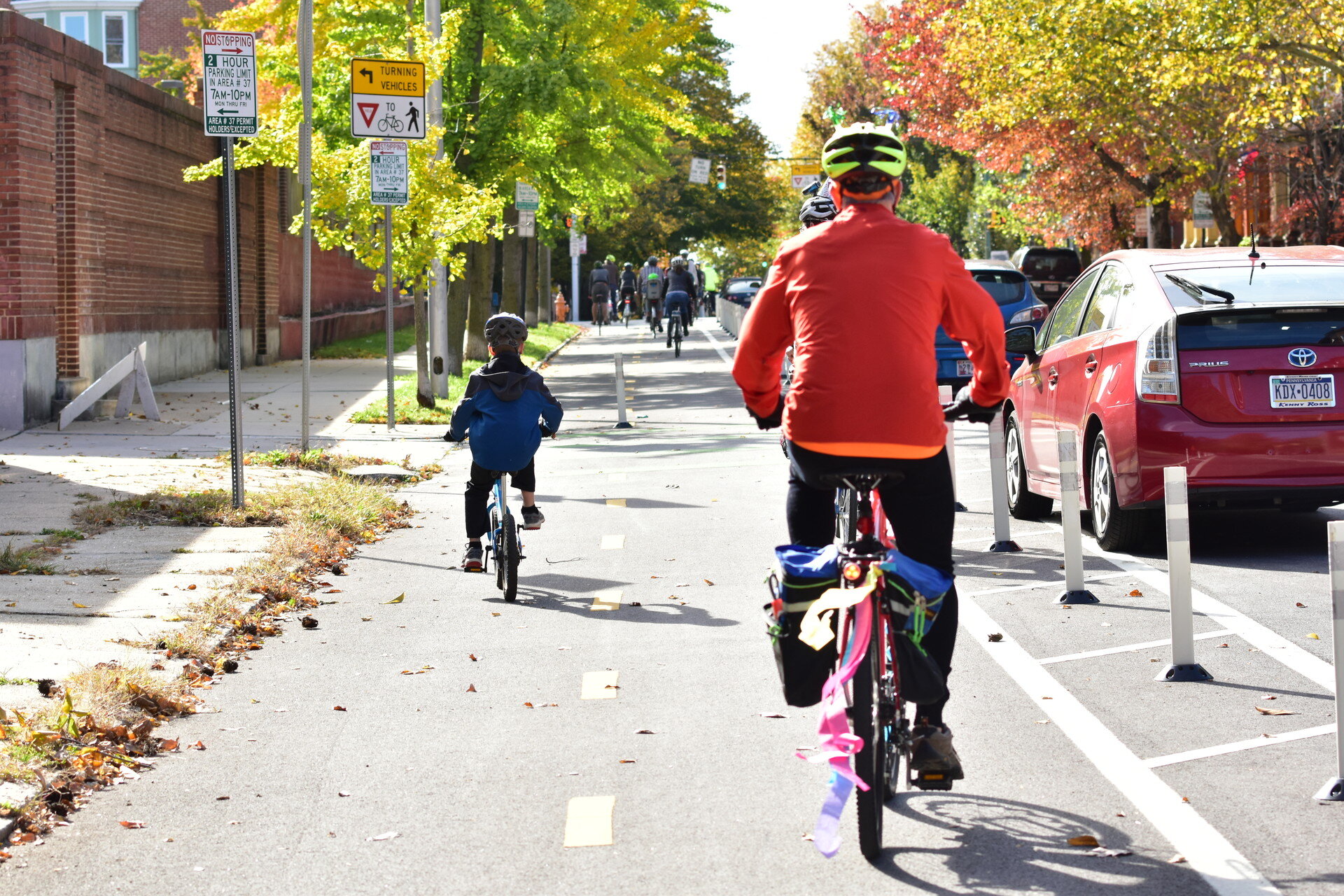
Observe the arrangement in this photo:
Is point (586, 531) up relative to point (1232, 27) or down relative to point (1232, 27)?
down

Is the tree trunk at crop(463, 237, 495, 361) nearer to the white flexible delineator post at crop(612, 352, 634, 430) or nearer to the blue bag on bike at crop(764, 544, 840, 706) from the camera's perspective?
the white flexible delineator post at crop(612, 352, 634, 430)

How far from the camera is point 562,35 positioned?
82.0 feet

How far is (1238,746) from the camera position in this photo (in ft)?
19.2

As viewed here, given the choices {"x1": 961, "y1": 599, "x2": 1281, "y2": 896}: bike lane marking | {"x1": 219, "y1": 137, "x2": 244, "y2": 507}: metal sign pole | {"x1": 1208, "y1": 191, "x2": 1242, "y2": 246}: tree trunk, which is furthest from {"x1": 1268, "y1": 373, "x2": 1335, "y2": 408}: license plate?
{"x1": 1208, "y1": 191, "x2": 1242, "y2": 246}: tree trunk

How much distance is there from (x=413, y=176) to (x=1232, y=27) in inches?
400

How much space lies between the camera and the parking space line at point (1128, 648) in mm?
7273

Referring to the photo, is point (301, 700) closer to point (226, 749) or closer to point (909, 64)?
point (226, 749)

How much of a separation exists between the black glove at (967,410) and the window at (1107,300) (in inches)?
206

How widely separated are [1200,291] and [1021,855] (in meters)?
5.67

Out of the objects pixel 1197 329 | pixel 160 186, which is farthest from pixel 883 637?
pixel 160 186

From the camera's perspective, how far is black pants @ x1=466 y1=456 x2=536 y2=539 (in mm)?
9375

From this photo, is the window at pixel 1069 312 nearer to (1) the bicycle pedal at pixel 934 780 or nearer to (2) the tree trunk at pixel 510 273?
(1) the bicycle pedal at pixel 934 780

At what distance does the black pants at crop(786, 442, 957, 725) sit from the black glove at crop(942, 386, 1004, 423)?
1.04ft

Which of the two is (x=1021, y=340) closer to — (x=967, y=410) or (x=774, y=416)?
(x=967, y=410)
